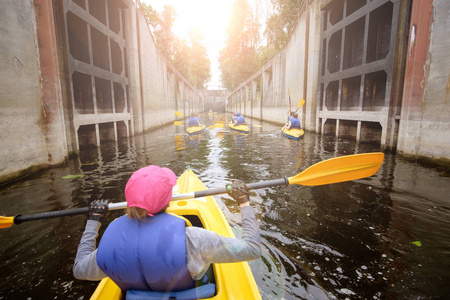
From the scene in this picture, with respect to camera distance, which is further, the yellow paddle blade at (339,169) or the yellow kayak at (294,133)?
the yellow kayak at (294,133)

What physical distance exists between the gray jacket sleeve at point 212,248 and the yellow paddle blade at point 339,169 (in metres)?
1.47

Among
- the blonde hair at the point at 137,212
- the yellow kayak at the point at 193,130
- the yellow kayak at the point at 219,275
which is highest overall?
the blonde hair at the point at 137,212

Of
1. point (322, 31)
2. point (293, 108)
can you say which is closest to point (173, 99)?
point (293, 108)

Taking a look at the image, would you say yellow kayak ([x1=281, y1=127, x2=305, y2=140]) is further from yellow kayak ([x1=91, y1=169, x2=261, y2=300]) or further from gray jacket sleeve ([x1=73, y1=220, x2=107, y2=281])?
gray jacket sleeve ([x1=73, y1=220, x2=107, y2=281])

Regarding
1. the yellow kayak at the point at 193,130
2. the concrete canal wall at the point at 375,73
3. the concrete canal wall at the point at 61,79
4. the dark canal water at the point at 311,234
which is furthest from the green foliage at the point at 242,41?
the dark canal water at the point at 311,234

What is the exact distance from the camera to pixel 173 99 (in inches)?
1083

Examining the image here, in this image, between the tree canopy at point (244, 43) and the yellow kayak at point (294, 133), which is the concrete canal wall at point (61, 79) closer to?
the yellow kayak at point (294, 133)

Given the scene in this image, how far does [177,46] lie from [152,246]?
4593 cm

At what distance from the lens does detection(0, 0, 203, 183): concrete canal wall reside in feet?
17.4

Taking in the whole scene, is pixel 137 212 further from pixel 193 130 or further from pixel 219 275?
pixel 193 130

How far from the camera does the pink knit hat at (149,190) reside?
4.36 feet

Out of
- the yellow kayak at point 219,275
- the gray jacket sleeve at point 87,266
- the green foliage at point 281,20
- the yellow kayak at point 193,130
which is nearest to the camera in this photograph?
the gray jacket sleeve at point 87,266

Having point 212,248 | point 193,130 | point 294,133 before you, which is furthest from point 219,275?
point 193,130

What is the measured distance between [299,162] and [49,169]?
7.02 metres
